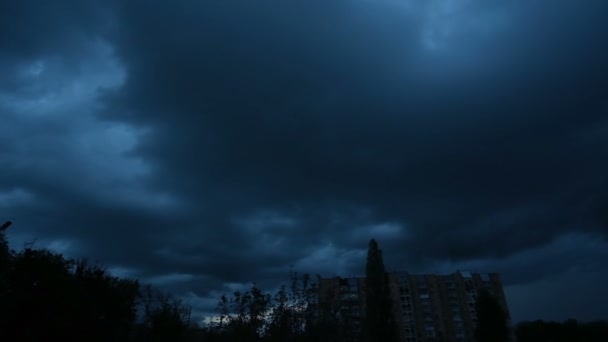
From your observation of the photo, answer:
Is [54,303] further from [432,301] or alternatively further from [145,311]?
[432,301]

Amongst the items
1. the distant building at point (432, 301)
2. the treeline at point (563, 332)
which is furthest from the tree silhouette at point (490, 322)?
the distant building at point (432, 301)

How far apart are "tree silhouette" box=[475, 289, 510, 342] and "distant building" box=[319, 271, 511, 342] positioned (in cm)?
4219

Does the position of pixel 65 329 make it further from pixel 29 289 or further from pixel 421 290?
pixel 421 290

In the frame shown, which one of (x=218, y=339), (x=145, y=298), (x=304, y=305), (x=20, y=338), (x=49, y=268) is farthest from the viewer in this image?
(x=145, y=298)

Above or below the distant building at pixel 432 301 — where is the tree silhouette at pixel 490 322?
below

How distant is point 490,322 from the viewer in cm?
5084

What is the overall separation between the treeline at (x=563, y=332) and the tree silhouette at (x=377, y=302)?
2280 inches

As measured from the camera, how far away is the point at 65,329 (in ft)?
80.0

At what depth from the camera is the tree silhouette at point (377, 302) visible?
39500mm

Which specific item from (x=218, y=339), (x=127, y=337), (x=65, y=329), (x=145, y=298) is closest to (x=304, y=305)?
(x=218, y=339)

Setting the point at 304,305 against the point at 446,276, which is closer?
A: the point at 304,305

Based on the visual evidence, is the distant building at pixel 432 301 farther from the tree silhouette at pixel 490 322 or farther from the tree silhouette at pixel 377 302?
the tree silhouette at pixel 377 302

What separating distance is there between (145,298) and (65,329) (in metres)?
33.3

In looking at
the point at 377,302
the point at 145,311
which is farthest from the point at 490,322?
the point at 145,311
